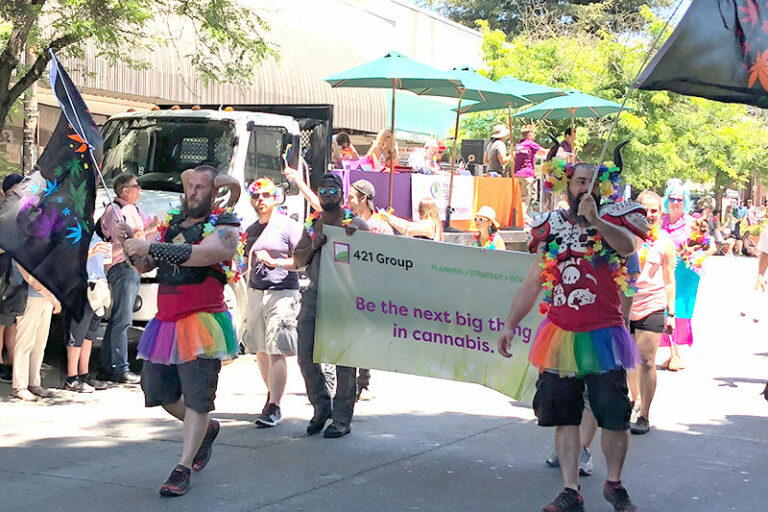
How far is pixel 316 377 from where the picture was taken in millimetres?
8008

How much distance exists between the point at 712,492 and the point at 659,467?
64 cm

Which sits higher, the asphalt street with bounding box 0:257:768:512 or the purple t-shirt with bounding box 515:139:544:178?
the purple t-shirt with bounding box 515:139:544:178

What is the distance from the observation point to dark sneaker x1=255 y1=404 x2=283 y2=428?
322 inches

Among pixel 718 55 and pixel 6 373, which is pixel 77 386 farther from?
pixel 718 55

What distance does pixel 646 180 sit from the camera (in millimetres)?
28594

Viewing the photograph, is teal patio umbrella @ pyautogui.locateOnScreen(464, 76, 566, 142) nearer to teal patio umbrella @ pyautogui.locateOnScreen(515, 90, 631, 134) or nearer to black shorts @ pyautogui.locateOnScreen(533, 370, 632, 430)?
teal patio umbrella @ pyautogui.locateOnScreen(515, 90, 631, 134)

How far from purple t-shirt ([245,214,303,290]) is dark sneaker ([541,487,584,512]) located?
11.0 feet

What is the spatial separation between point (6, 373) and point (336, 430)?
391cm

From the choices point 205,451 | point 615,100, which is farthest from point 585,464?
point 615,100

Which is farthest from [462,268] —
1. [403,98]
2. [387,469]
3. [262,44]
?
[403,98]

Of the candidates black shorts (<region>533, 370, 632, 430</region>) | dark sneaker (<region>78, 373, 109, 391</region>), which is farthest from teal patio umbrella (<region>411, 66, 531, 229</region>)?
black shorts (<region>533, 370, 632, 430</region>)

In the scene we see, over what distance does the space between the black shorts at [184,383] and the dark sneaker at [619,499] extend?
2303 millimetres

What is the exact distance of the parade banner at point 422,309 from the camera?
7266 mm

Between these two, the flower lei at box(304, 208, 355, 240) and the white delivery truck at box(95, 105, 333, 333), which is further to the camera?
the white delivery truck at box(95, 105, 333, 333)
